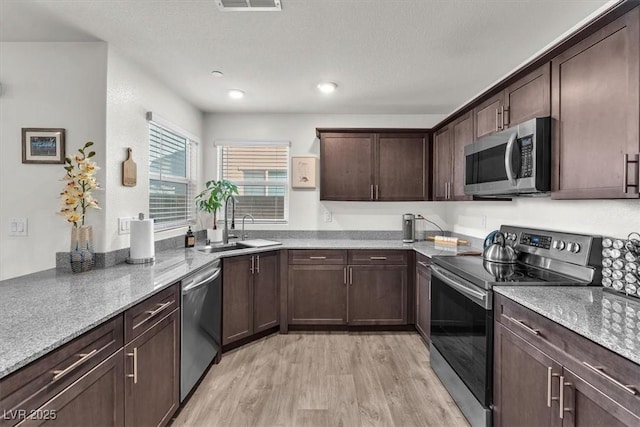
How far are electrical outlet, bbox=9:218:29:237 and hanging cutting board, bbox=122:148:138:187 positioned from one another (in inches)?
24.9

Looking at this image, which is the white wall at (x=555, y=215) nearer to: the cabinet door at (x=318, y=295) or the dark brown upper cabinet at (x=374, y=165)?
the dark brown upper cabinet at (x=374, y=165)

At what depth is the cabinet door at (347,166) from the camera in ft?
11.7

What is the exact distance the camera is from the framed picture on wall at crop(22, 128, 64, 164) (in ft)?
6.79

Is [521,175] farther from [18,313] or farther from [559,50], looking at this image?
[18,313]

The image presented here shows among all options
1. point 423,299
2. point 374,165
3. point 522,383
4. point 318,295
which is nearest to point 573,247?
point 522,383

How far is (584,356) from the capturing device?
1.14 metres

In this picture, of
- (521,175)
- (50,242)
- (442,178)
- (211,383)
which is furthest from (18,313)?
(442,178)

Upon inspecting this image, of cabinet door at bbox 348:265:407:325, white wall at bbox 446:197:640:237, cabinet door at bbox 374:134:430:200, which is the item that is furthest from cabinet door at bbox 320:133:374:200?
white wall at bbox 446:197:640:237

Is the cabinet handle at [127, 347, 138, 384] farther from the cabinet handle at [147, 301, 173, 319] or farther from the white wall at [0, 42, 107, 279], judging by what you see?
the white wall at [0, 42, 107, 279]

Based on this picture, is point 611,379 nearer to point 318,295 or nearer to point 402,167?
point 318,295

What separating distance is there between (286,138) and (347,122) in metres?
0.77

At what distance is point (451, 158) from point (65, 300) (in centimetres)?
310

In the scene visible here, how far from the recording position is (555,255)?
1.98m

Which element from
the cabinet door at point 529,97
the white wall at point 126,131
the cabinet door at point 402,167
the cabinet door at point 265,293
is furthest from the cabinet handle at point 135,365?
the cabinet door at point 402,167
